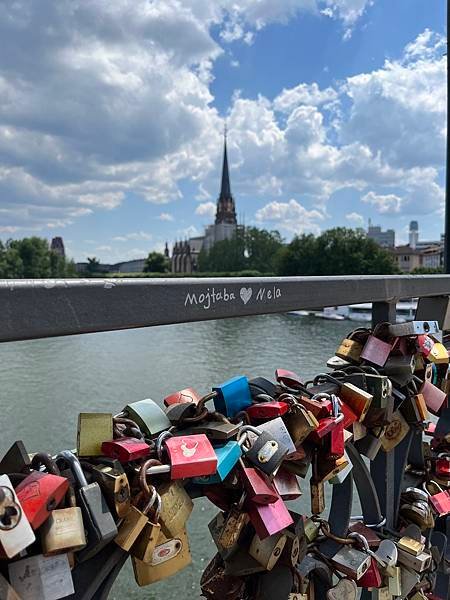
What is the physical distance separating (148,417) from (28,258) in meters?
50.5

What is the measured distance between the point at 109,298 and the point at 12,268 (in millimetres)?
47763

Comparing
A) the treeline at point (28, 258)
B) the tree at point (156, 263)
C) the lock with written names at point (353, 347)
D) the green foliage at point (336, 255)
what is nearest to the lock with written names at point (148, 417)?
the lock with written names at point (353, 347)

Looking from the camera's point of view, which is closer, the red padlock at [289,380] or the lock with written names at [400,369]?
the red padlock at [289,380]

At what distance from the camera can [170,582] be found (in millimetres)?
2496

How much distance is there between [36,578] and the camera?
48 centimetres

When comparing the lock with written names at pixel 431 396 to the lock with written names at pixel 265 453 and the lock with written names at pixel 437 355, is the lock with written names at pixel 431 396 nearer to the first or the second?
the lock with written names at pixel 437 355

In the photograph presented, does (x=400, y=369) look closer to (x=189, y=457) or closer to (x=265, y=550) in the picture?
(x=265, y=550)

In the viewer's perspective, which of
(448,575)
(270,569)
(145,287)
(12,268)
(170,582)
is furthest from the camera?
(12,268)

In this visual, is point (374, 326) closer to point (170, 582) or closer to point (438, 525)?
point (438, 525)

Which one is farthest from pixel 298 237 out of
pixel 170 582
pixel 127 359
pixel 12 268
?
pixel 170 582

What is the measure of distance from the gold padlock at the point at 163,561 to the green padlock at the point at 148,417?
12 cm

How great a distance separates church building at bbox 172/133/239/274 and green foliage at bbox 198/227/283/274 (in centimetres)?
666

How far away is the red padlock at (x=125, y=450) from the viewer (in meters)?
0.55

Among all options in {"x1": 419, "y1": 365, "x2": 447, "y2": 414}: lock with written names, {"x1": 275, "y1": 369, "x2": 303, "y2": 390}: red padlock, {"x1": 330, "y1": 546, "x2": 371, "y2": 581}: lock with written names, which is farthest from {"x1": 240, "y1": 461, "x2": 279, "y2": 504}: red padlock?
{"x1": 419, "y1": 365, "x2": 447, "y2": 414}: lock with written names
